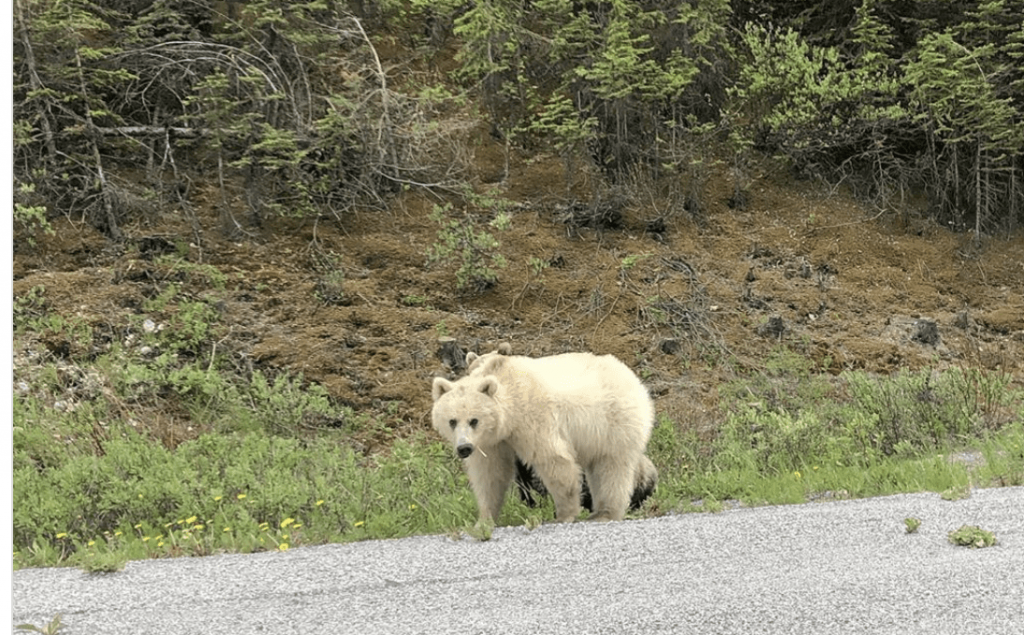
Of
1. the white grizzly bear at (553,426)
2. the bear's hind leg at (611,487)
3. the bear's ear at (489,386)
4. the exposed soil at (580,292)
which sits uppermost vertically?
the bear's ear at (489,386)

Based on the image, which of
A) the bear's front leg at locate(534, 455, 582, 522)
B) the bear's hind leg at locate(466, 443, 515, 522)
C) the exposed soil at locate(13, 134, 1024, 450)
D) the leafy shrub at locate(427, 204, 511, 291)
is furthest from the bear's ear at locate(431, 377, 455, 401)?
the leafy shrub at locate(427, 204, 511, 291)

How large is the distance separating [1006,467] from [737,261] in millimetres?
Answer: 6120

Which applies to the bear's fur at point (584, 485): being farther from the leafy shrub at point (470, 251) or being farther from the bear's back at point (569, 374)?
the leafy shrub at point (470, 251)

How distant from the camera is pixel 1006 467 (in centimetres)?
604

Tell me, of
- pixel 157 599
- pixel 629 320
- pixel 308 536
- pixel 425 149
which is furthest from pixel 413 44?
pixel 157 599

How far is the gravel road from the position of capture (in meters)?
3.28

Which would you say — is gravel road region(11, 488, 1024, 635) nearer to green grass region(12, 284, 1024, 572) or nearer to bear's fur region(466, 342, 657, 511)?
green grass region(12, 284, 1024, 572)

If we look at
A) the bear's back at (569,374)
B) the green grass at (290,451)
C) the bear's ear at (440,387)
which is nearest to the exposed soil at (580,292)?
the green grass at (290,451)

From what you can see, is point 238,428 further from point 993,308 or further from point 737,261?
point 993,308

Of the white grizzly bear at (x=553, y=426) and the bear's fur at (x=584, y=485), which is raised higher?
the white grizzly bear at (x=553, y=426)

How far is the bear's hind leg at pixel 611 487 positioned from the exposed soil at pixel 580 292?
10.4 ft

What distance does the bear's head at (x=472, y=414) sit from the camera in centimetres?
508

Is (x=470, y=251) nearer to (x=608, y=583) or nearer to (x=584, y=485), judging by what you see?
(x=584, y=485)

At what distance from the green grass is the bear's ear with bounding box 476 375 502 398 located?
2.30ft
